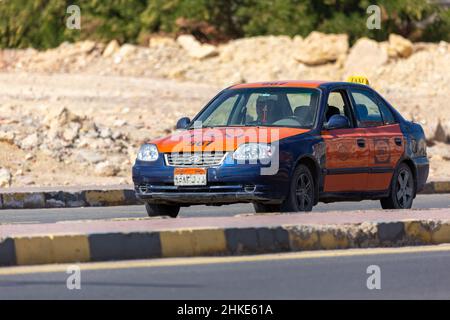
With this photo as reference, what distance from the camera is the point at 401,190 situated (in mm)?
16109

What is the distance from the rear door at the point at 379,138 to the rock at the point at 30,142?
10419 millimetres

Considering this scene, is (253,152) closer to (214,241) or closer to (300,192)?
(300,192)

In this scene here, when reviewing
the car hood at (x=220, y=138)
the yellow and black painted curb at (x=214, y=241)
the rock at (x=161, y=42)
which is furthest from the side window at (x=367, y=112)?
the rock at (x=161, y=42)

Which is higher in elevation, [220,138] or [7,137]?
[220,138]

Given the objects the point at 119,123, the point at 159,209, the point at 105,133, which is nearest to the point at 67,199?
the point at 159,209

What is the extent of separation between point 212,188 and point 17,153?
1178 cm

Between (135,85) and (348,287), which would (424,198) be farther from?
(135,85)

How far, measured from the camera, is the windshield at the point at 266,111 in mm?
14984

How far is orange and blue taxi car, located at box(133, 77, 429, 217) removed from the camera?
13953 mm

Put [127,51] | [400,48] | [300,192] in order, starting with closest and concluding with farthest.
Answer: [300,192] → [400,48] → [127,51]

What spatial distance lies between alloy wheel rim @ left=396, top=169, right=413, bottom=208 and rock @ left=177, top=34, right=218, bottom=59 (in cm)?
3167

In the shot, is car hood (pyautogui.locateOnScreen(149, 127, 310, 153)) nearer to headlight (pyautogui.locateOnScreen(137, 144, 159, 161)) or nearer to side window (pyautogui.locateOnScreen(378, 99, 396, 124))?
headlight (pyautogui.locateOnScreen(137, 144, 159, 161))

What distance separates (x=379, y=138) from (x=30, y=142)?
36.6 ft

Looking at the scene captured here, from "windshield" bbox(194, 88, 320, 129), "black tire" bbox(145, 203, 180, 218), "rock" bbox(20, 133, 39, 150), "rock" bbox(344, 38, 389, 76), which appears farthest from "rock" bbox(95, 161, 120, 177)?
"rock" bbox(344, 38, 389, 76)
